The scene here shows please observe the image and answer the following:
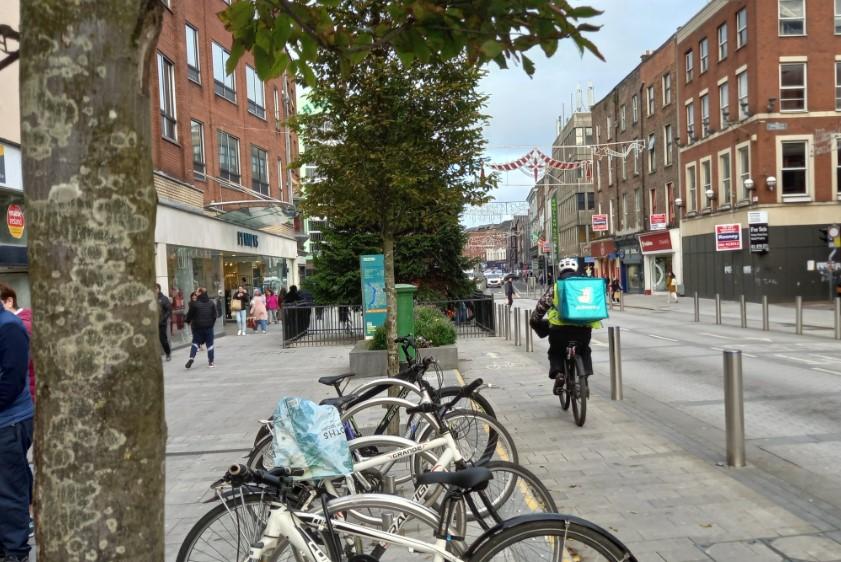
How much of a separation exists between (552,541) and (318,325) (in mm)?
16896

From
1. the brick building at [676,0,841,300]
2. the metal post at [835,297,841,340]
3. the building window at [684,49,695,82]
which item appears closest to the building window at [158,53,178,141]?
the metal post at [835,297,841,340]

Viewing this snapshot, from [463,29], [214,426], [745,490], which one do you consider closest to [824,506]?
[745,490]

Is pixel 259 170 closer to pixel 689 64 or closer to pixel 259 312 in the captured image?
pixel 259 312

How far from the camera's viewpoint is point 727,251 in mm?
33375

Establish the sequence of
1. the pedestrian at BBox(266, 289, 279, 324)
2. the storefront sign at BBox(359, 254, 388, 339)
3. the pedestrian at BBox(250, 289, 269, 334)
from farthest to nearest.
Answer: the pedestrian at BBox(266, 289, 279, 324)
the pedestrian at BBox(250, 289, 269, 334)
the storefront sign at BBox(359, 254, 388, 339)

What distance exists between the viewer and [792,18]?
1185 inches

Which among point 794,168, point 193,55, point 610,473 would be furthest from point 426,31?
point 794,168

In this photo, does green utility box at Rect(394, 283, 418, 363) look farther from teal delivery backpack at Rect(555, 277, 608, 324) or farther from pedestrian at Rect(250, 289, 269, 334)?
pedestrian at Rect(250, 289, 269, 334)

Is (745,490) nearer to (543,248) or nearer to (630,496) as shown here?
(630,496)

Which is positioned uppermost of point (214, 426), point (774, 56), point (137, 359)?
point (774, 56)

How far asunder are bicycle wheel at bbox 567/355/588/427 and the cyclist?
112mm

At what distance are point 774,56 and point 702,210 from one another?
8.72 m

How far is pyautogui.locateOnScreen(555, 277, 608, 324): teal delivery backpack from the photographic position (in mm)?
7156

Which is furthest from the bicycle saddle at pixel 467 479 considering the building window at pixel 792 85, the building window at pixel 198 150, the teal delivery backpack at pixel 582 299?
the building window at pixel 792 85
